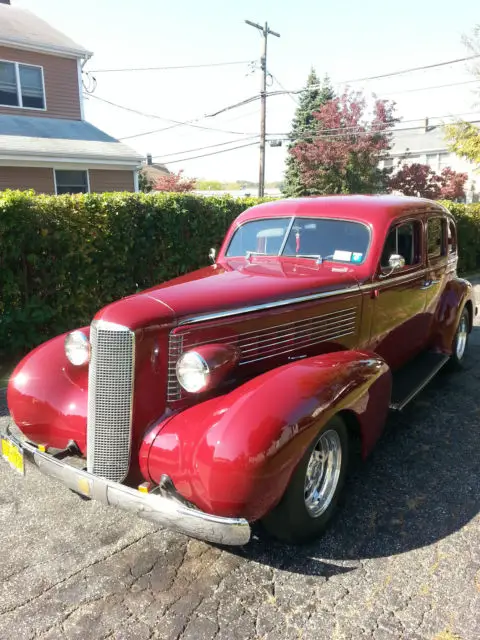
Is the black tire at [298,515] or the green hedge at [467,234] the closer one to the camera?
the black tire at [298,515]

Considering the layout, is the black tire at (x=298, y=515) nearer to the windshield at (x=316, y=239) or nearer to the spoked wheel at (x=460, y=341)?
the windshield at (x=316, y=239)

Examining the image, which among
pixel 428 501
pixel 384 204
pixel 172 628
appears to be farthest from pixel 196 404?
pixel 384 204

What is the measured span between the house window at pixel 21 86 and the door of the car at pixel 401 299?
1510 centimetres

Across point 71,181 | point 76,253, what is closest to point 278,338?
point 76,253

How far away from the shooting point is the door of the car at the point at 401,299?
158 inches

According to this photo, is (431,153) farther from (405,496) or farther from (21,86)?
(405,496)

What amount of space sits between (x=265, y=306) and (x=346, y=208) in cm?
155

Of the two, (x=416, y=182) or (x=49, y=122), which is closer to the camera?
(x=49, y=122)

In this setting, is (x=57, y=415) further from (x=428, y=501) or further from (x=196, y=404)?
(x=428, y=501)

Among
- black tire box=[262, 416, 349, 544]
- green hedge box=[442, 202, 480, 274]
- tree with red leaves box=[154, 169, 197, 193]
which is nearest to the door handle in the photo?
black tire box=[262, 416, 349, 544]

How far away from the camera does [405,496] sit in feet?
10.4

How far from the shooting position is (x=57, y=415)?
2910 millimetres

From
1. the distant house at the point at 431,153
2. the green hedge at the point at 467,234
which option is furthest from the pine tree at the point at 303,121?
the green hedge at the point at 467,234

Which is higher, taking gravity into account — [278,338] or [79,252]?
[79,252]
